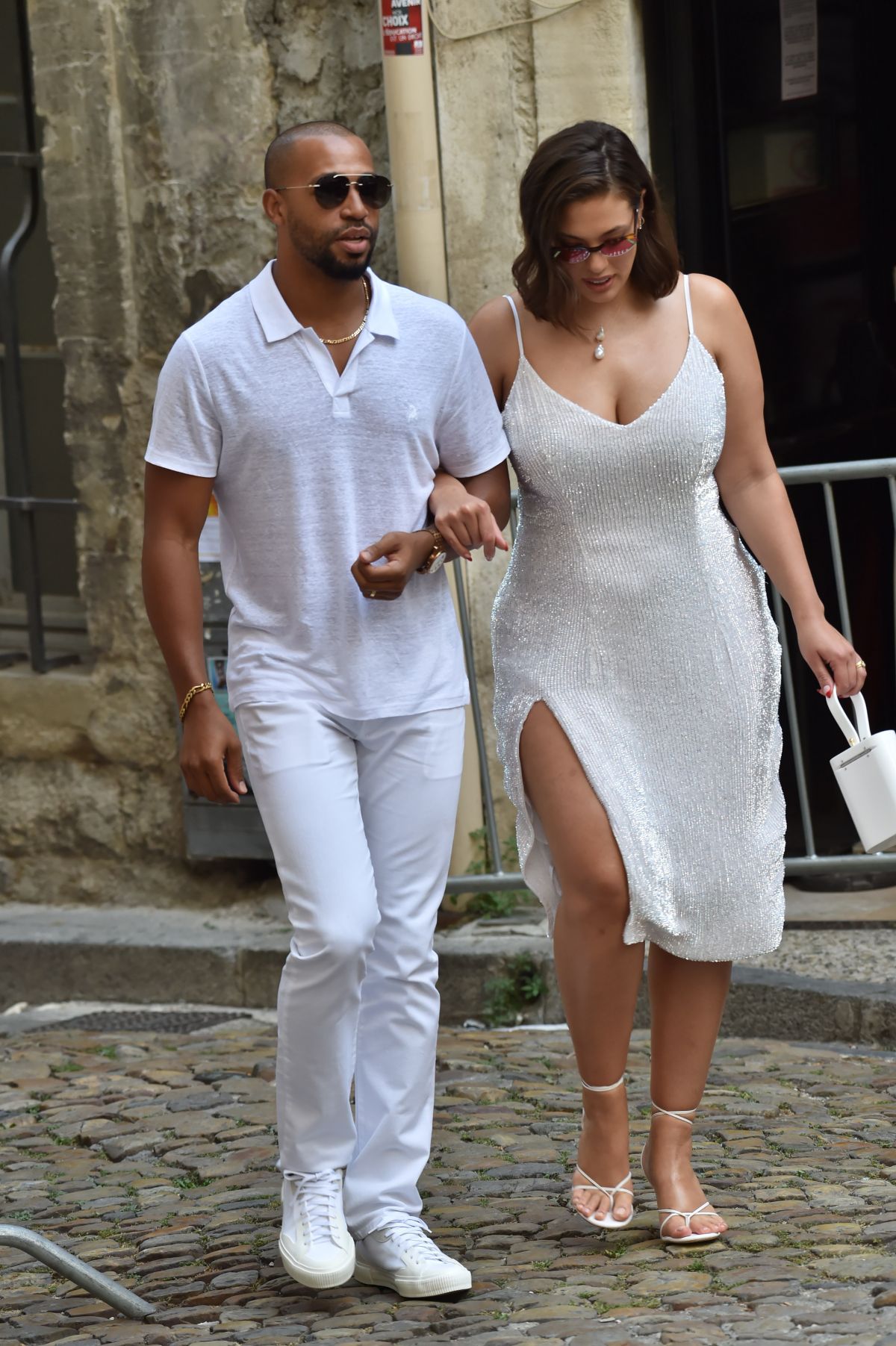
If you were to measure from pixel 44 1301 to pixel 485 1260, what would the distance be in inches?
31.0

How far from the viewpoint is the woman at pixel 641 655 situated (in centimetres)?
354

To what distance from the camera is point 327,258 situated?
3.38 meters

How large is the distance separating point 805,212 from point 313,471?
326cm

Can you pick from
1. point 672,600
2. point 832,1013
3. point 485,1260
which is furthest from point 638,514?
point 832,1013

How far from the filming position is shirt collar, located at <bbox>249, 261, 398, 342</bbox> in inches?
134

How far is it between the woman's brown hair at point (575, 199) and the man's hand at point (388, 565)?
55 cm

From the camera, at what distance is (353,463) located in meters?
3.39

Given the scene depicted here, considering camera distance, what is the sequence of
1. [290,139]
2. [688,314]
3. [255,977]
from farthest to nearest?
[255,977] → [688,314] → [290,139]

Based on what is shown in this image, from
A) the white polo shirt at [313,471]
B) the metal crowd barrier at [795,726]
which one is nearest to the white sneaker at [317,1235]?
the white polo shirt at [313,471]

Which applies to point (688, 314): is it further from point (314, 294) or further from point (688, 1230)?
point (688, 1230)

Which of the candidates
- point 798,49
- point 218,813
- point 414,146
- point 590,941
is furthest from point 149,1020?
point 798,49

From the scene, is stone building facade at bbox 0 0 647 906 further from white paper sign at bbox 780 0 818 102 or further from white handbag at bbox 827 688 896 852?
white handbag at bbox 827 688 896 852

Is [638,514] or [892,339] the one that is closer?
[638,514]

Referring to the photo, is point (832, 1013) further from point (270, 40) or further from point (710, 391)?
point (270, 40)
